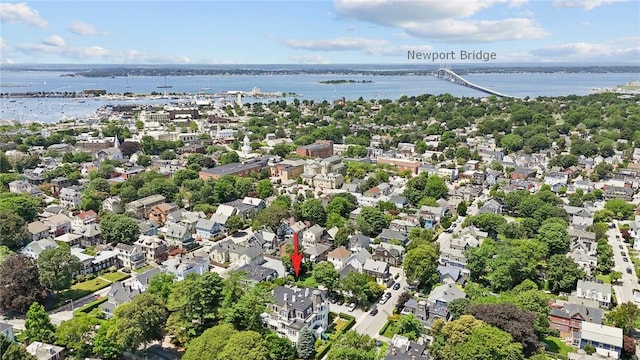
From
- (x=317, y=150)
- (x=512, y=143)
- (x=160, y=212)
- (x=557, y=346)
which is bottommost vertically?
(x=557, y=346)

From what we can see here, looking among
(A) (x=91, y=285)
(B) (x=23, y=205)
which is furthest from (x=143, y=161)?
(A) (x=91, y=285)

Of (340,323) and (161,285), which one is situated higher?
(161,285)

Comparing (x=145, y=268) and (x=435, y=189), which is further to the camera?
(x=435, y=189)

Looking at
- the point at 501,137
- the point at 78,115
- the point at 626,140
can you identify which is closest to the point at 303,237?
the point at 501,137

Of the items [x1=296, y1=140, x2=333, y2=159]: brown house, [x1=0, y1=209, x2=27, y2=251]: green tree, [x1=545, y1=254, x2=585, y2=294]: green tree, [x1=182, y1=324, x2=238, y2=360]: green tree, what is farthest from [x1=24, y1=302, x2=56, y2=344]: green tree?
[x1=296, y1=140, x2=333, y2=159]: brown house

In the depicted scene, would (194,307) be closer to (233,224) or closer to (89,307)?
(89,307)

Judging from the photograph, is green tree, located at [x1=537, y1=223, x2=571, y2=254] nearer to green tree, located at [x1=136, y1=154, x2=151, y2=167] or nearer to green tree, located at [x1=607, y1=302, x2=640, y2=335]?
green tree, located at [x1=607, y1=302, x2=640, y2=335]

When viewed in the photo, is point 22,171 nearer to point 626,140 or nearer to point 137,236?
point 137,236
